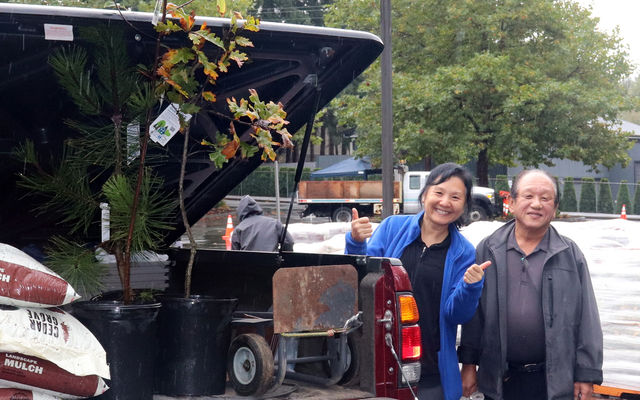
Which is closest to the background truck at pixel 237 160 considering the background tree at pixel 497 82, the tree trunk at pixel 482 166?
the background tree at pixel 497 82

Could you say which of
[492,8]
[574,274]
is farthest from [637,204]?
[574,274]

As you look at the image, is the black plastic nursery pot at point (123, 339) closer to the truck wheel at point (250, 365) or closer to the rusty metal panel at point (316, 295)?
the truck wheel at point (250, 365)

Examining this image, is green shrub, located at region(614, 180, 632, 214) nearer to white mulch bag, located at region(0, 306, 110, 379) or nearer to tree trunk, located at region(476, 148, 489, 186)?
tree trunk, located at region(476, 148, 489, 186)

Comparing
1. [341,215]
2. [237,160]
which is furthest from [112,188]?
[341,215]

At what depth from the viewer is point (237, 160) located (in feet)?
15.0

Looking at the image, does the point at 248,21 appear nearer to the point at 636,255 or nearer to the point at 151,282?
the point at 151,282

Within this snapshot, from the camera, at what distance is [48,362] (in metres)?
3.12

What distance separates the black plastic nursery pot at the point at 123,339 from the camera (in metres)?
3.30

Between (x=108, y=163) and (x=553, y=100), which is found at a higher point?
(x=553, y=100)

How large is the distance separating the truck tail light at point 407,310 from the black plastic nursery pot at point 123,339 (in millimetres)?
1068

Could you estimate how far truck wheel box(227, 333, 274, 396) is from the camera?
3596mm

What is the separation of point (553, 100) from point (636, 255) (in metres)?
18.1

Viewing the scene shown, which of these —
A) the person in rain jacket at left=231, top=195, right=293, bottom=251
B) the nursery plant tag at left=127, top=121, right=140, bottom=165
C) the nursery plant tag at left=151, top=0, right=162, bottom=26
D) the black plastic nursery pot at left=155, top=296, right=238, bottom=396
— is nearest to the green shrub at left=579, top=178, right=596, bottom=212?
the person in rain jacket at left=231, top=195, right=293, bottom=251

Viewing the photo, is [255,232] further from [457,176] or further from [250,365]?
[250,365]
